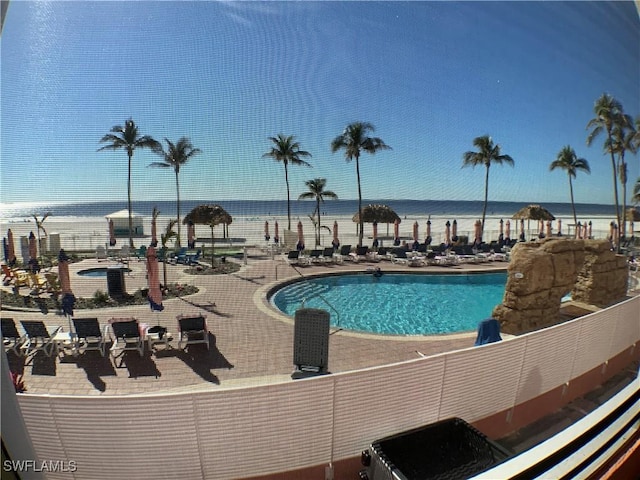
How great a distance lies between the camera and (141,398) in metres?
1.20

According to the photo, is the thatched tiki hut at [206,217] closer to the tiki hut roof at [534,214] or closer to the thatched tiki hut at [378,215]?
the thatched tiki hut at [378,215]

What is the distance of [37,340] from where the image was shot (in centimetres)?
314

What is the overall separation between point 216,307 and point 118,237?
13.3m

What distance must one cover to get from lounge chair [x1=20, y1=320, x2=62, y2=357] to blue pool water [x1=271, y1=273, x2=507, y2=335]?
10.2 ft

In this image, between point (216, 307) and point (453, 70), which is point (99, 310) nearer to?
point (216, 307)

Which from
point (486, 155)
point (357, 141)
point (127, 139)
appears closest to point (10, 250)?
point (127, 139)

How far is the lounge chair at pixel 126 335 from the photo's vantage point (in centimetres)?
316

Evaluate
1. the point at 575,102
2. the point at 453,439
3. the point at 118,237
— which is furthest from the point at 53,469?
the point at 118,237

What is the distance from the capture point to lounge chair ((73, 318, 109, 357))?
3.12 metres

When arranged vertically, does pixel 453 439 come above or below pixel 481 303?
above

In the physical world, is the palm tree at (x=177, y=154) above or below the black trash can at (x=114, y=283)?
above

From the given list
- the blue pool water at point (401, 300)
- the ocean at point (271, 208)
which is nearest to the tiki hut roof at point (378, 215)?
the blue pool water at point (401, 300)

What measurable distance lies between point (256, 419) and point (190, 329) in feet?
8.02

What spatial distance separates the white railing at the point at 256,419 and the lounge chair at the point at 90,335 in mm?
2282
